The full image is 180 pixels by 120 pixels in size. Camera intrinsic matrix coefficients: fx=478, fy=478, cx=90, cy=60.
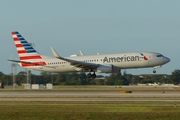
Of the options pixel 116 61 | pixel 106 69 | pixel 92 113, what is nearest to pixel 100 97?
pixel 92 113

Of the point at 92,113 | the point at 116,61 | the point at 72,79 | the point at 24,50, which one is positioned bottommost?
the point at 92,113

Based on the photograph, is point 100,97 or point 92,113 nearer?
point 92,113

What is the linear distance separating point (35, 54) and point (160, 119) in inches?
1859

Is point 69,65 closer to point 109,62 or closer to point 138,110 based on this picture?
point 109,62

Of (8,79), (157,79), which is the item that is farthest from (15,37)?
(157,79)

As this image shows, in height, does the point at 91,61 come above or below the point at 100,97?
above

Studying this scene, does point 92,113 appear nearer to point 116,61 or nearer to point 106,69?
point 116,61

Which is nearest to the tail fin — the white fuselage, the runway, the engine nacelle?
the white fuselage

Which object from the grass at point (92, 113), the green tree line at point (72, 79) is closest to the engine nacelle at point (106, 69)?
the green tree line at point (72, 79)

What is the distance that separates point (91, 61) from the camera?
73.4 meters

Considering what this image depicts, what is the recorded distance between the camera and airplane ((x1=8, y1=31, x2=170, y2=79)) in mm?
70438

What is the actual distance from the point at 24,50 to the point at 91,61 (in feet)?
40.1

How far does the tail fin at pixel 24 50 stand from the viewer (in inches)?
3016

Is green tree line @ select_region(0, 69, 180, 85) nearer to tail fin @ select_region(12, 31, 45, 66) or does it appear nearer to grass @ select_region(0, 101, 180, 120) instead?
tail fin @ select_region(12, 31, 45, 66)
